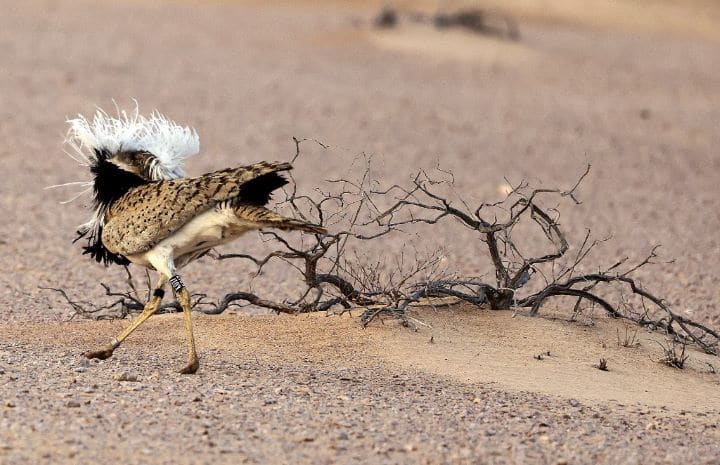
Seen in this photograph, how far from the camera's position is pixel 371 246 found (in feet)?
38.2

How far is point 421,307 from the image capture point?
7.65 metres

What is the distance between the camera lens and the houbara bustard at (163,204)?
6258 millimetres

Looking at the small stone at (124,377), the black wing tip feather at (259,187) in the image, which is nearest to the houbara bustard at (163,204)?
the black wing tip feather at (259,187)

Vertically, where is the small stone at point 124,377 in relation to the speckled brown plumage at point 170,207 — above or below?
below

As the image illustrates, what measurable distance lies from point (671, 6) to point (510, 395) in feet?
98.8

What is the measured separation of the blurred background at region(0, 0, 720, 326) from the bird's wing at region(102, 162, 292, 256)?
6.70 feet

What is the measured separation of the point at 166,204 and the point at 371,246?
5.32 m

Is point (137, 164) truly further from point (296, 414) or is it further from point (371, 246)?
point (371, 246)

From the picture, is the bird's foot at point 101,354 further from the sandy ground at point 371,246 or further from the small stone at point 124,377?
the small stone at point 124,377

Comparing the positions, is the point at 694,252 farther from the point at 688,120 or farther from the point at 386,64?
the point at 386,64

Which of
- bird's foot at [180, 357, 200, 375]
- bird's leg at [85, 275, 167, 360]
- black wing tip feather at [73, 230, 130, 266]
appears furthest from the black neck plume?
bird's foot at [180, 357, 200, 375]

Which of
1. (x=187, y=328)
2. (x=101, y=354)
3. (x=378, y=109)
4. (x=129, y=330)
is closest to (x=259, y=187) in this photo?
(x=187, y=328)

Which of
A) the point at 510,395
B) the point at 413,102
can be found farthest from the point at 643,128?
the point at 510,395

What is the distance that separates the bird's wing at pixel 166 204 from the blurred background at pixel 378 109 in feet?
6.70
